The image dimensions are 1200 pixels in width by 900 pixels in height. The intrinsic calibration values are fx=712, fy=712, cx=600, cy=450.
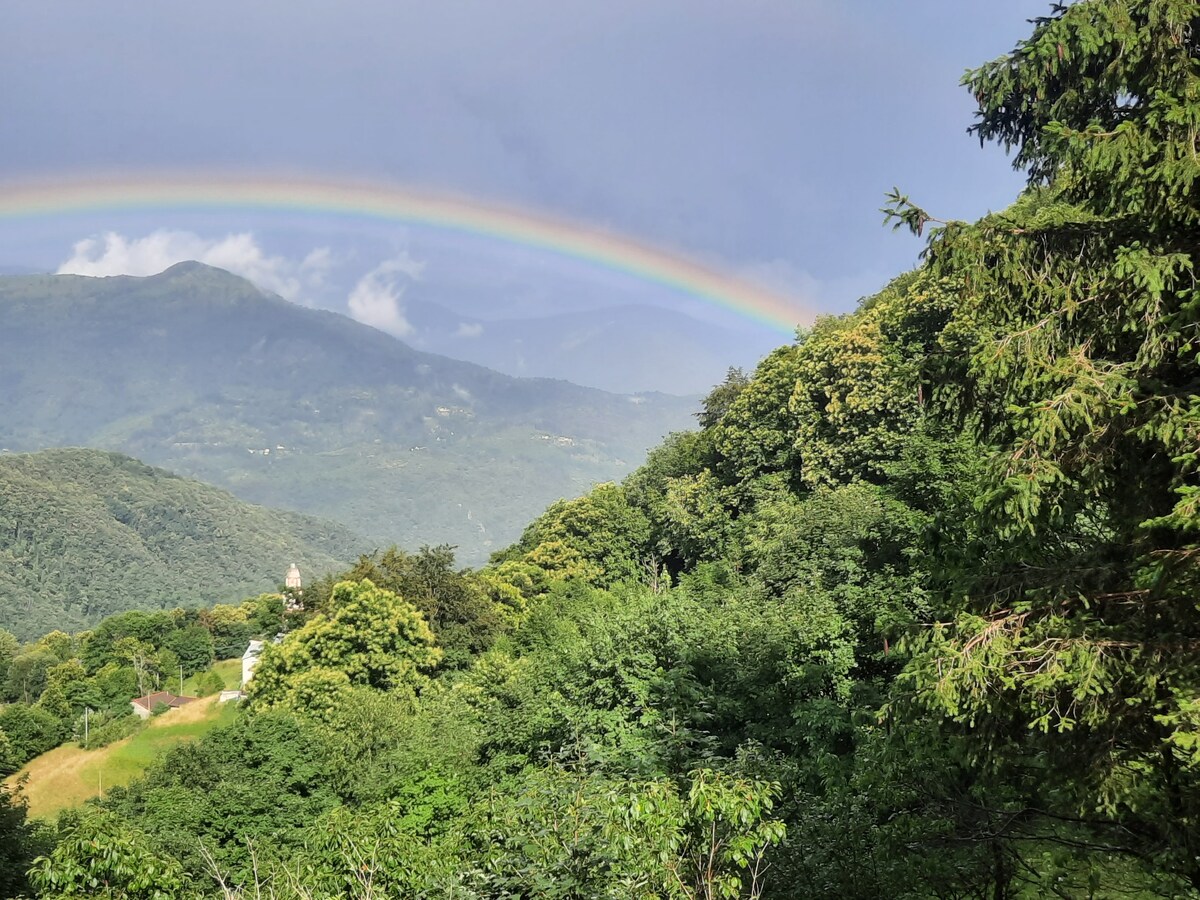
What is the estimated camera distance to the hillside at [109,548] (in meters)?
140

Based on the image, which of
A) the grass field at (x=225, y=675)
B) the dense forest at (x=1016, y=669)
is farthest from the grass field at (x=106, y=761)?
the dense forest at (x=1016, y=669)

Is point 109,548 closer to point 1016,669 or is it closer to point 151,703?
point 151,703

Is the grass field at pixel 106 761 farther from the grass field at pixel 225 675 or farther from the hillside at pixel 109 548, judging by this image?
the hillside at pixel 109 548

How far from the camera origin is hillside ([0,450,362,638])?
140 m

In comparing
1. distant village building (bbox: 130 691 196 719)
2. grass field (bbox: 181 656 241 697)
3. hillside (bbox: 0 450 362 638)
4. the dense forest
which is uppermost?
the dense forest

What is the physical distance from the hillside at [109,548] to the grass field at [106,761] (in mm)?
95162

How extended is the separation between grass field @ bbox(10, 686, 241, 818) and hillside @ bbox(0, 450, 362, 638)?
95.2 m

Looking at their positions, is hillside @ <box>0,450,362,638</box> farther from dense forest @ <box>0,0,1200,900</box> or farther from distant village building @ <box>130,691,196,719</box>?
dense forest @ <box>0,0,1200,900</box>

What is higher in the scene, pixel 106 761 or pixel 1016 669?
pixel 1016 669

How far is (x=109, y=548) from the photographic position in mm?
158875

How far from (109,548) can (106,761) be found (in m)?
138

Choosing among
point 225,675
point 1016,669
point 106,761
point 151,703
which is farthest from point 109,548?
point 1016,669

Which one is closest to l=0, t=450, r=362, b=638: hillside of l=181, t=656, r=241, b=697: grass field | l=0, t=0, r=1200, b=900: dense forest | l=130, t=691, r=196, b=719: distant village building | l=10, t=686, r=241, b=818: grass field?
l=181, t=656, r=241, b=697: grass field

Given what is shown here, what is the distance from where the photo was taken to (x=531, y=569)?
1538 inches
